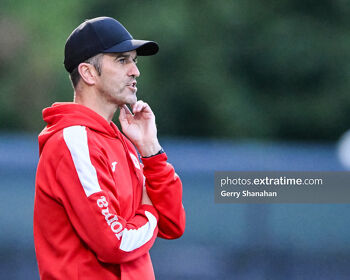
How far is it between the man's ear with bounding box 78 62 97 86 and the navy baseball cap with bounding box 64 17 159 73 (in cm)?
2

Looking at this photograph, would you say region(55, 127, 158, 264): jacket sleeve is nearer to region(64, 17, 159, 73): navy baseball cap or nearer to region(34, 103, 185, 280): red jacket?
region(34, 103, 185, 280): red jacket

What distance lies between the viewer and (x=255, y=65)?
43.8ft

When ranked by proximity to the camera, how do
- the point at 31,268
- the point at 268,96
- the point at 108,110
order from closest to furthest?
the point at 108,110 → the point at 31,268 → the point at 268,96

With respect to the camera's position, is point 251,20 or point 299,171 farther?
point 251,20

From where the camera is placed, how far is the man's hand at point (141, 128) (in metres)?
2.64

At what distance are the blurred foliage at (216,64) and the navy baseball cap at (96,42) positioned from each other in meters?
9.97

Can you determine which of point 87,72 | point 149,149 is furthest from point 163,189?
point 87,72

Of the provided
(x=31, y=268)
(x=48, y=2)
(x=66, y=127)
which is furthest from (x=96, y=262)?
(x=48, y=2)

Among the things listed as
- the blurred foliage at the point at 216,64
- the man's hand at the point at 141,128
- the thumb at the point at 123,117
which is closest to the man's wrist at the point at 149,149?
the man's hand at the point at 141,128

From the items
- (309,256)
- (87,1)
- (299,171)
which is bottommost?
(309,256)

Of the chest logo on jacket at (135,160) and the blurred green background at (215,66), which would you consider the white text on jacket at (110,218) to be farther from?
the blurred green background at (215,66)

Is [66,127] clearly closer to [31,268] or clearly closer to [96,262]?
[96,262]

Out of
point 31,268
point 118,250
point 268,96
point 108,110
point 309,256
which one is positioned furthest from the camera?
point 268,96

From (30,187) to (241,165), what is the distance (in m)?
2.08
